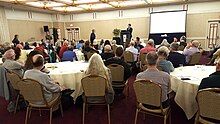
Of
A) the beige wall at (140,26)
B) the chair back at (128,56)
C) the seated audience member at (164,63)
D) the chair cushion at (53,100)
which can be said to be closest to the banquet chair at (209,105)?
the seated audience member at (164,63)

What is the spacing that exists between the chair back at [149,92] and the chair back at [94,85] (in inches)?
24.7

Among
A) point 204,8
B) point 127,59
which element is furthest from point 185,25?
point 127,59

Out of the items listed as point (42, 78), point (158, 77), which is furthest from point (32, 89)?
point (158, 77)

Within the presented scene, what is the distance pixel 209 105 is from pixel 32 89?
8.00 ft

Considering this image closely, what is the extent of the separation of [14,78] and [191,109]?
10.3 ft

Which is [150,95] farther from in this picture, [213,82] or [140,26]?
[140,26]

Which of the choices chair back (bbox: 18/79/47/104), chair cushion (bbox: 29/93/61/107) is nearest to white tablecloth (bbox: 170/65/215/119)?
chair cushion (bbox: 29/93/61/107)

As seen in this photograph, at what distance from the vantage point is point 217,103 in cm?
219

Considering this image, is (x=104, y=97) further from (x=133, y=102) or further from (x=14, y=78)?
(x=14, y=78)

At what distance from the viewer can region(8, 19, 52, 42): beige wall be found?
1295cm

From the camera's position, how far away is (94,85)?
3.18 metres

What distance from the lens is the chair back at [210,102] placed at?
7.13 ft

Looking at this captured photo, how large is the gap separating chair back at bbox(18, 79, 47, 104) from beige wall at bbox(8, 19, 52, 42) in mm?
11089

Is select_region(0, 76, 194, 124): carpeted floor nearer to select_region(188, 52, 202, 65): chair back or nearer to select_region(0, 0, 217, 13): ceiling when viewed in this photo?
select_region(188, 52, 202, 65): chair back
